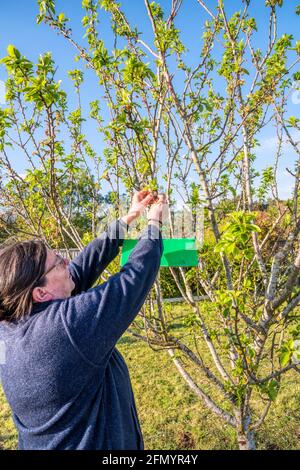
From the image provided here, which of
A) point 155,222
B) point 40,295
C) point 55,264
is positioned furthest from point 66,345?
point 155,222

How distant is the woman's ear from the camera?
1.40 metres

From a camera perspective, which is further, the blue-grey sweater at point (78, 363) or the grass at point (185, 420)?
the grass at point (185, 420)

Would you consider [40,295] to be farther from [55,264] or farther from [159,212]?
[159,212]

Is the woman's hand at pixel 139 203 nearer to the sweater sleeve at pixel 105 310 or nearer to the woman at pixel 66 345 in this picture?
the woman at pixel 66 345

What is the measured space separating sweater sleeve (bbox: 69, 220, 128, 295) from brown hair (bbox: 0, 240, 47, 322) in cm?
44

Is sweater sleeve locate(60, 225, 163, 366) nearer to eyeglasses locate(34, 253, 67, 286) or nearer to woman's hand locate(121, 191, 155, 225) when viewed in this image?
eyeglasses locate(34, 253, 67, 286)

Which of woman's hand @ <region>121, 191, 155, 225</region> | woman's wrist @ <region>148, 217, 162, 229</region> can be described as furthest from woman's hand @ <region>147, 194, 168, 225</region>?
woman's hand @ <region>121, 191, 155, 225</region>

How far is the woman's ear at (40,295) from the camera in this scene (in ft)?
4.58

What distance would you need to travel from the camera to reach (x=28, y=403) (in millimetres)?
1364

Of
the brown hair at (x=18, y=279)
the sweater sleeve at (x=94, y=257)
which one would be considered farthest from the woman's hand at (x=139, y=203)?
the brown hair at (x=18, y=279)

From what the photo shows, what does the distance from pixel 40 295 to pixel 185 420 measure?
349cm

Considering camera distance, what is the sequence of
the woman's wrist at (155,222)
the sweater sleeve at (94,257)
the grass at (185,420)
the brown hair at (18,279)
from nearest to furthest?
the brown hair at (18,279) < the woman's wrist at (155,222) < the sweater sleeve at (94,257) < the grass at (185,420)

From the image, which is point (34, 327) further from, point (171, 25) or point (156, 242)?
point (171, 25)
